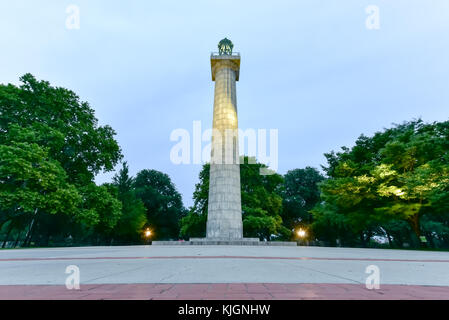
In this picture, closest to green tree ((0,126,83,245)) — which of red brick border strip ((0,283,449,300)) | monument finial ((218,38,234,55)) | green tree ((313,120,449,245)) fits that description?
red brick border strip ((0,283,449,300))

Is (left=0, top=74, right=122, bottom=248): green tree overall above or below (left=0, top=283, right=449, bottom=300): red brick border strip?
above

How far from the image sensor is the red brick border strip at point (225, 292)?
277cm

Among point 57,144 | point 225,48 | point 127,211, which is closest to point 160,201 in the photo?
point 127,211

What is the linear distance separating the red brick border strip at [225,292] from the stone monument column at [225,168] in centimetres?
2427

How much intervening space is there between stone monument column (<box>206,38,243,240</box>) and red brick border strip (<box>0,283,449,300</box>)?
24.3 m

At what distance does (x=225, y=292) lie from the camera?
3.02 meters

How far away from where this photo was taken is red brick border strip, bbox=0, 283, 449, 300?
2.77 m

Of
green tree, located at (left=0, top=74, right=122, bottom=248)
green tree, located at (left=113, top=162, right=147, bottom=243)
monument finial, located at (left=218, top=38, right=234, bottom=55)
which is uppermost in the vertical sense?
monument finial, located at (left=218, top=38, right=234, bottom=55)

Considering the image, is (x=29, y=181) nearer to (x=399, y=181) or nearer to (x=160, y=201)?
(x=399, y=181)

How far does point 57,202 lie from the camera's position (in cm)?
1891

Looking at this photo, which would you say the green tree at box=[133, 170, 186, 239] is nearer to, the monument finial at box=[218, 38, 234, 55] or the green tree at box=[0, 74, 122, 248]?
the green tree at box=[0, 74, 122, 248]

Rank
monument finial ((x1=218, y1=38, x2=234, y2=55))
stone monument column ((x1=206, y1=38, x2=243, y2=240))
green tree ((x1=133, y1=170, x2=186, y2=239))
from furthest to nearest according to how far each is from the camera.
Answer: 1. green tree ((x1=133, y1=170, x2=186, y2=239))
2. monument finial ((x1=218, y1=38, x2=234, y2=55))
3. stone monument column ((x1=206, y1=38, x2=243, y2=240))

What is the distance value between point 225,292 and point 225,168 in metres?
26.4
